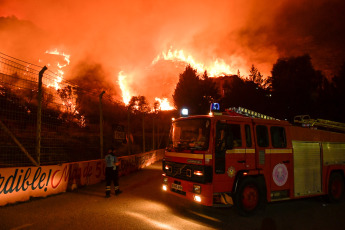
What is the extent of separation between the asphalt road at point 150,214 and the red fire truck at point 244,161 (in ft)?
1.55

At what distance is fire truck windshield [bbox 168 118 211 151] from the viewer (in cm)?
598

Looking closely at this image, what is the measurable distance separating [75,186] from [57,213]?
308 centimetres

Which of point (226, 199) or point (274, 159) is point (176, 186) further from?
point (274, 159)

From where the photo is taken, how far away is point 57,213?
6.09m

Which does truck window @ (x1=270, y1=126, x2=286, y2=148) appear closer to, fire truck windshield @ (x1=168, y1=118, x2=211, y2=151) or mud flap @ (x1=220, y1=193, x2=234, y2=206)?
mud flap @ (x1=220, y1=193, x2=234, y2=206)

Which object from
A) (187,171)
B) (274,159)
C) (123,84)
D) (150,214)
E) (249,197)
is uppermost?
(123,84)

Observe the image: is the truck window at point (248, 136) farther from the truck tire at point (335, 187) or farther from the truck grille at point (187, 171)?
the truck tire at point (335, 187)

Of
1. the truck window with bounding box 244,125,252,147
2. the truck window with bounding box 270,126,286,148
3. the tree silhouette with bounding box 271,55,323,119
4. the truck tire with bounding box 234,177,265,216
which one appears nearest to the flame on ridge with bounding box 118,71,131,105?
the tree silhouette with bounding box 271,55,323,119

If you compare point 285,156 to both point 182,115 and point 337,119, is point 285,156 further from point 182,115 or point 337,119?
point 337,119

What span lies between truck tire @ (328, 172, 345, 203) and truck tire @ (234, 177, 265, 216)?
3.25m

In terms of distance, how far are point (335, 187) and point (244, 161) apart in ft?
14.6

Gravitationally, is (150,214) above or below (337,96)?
below

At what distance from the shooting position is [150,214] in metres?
6.18

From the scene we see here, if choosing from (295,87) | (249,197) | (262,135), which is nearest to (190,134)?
(262,135)
